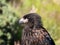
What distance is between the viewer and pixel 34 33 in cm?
899

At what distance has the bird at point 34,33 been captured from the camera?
29.1 feet

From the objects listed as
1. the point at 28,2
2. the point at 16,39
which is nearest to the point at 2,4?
the point at 16,39

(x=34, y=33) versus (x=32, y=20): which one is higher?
(x=32, y=20)

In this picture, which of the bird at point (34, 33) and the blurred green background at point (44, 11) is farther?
the blurred green background at point (44, 11)

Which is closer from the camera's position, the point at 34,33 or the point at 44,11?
the point at 34,33

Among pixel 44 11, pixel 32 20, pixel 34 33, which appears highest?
pixel 44 11

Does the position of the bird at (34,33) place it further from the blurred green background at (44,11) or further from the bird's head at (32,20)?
the blurred green background at (44,11)

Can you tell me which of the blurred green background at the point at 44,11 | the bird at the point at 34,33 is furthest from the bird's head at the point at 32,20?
the blurred green background at the point at 44,11

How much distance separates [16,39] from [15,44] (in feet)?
0.49

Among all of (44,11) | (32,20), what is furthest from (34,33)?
(44,11)

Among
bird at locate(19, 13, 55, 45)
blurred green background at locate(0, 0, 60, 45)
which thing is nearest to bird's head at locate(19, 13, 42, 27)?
bird at locate(19, 13, 55, 45)

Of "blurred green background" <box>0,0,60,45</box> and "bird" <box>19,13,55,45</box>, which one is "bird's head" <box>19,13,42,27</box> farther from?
"blurred green background" <box>0,0,60,45</box>

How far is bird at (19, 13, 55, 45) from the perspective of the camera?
29.1 ft

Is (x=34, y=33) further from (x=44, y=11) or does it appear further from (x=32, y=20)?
(x=44, y=11)
